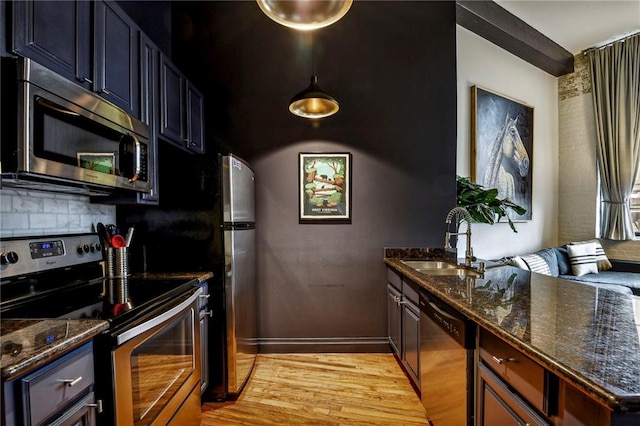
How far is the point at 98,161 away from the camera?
1.42m

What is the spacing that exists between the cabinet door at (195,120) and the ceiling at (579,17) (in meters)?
3.54

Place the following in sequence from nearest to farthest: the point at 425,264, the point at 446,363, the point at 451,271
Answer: the point at 446,363 < the point at 451,271 < the point at 425,264

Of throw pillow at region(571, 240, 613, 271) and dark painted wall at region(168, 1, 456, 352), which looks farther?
throw pillow at region(571, 240, 613, 271)

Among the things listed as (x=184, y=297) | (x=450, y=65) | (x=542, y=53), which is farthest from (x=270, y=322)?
(x=542, y=53)

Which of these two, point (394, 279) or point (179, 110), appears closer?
point (179, 110)

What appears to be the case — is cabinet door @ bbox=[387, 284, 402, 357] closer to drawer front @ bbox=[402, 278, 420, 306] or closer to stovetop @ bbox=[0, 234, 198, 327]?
drawer front @ bbox=[402, 278, 420, 306]

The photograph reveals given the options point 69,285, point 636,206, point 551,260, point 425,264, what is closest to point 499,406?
point 425,264

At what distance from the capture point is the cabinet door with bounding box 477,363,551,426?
968 millimetres

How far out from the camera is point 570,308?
126cm

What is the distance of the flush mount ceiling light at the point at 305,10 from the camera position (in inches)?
50.1

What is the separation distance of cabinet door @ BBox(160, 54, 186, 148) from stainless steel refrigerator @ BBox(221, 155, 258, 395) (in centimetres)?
47

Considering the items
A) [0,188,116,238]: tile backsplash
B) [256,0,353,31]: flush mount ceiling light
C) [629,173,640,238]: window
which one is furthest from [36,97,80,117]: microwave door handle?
[629,173,640,238]: window

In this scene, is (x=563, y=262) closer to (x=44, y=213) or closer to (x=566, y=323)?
(x=566, y=323)

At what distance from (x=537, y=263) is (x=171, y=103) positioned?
4239mm
